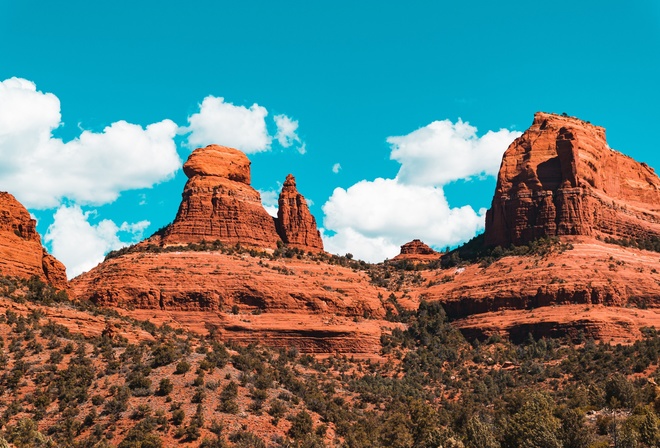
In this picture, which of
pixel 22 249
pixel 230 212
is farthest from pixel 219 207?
pixel 22 249

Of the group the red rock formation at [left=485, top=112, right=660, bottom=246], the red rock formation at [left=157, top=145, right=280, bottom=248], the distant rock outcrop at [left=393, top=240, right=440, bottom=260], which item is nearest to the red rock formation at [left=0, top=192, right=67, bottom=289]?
the red rock formation at [left=157, top=145, right=280, bottom=248]

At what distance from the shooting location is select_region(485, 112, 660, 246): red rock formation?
12839cm

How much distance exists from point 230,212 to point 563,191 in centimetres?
4617

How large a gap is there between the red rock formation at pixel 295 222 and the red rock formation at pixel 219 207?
232 centimetres

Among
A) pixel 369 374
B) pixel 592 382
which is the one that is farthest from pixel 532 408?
pixel 369 374

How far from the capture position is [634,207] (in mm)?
142500

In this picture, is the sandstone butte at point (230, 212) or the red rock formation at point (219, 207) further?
the sandstone butte at point (230, 212)

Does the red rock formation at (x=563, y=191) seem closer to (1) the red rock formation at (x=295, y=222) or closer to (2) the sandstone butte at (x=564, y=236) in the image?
(2) the sandstone butte at (x=564, y=236)

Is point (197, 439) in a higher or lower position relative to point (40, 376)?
lower

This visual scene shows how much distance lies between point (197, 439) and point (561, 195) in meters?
78.7

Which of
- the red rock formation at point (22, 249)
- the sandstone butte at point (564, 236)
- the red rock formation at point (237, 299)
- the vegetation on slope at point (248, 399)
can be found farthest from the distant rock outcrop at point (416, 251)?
the red rock formation at point (22, 249)

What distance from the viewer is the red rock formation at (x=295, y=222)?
135625 mm

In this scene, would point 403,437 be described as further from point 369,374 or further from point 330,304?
point 330,304

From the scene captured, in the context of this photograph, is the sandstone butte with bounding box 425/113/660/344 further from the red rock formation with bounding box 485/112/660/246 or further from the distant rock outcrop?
the distant rock outcrop
